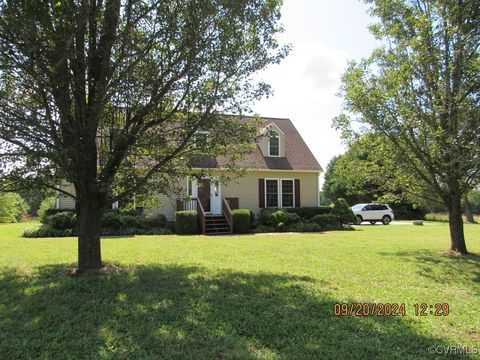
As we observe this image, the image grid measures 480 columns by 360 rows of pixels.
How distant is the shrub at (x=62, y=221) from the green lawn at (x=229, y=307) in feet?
20.1

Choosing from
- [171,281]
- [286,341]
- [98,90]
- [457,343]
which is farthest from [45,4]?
→ [457,343]

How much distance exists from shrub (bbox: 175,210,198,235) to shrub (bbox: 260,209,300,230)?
371 centimetres

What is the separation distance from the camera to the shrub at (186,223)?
16.6 meters

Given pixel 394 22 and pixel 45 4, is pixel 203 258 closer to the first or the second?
pixel 45 4

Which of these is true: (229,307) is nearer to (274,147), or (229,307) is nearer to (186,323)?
(186,323)

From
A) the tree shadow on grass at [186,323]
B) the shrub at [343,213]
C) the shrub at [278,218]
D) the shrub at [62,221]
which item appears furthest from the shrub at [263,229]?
the tree shadow on grass at [186,323]

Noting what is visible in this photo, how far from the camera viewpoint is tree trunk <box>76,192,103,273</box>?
683cm

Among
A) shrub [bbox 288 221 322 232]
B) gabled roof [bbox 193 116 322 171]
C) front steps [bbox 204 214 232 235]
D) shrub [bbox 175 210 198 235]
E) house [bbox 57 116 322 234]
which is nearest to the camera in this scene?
shrub [bbox 175 210 198 235]

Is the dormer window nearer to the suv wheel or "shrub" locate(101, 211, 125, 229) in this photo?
"shrub" locate(101, 211, 125, 229)

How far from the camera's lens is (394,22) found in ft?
34.3

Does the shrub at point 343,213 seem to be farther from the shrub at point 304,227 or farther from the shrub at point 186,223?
the shrub at point 186,223

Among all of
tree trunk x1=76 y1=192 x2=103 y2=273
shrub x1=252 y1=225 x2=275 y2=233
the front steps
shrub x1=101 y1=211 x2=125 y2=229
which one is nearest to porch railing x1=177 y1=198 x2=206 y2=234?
the front steps

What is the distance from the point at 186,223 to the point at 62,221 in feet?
16.7

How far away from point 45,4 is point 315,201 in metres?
18.1
